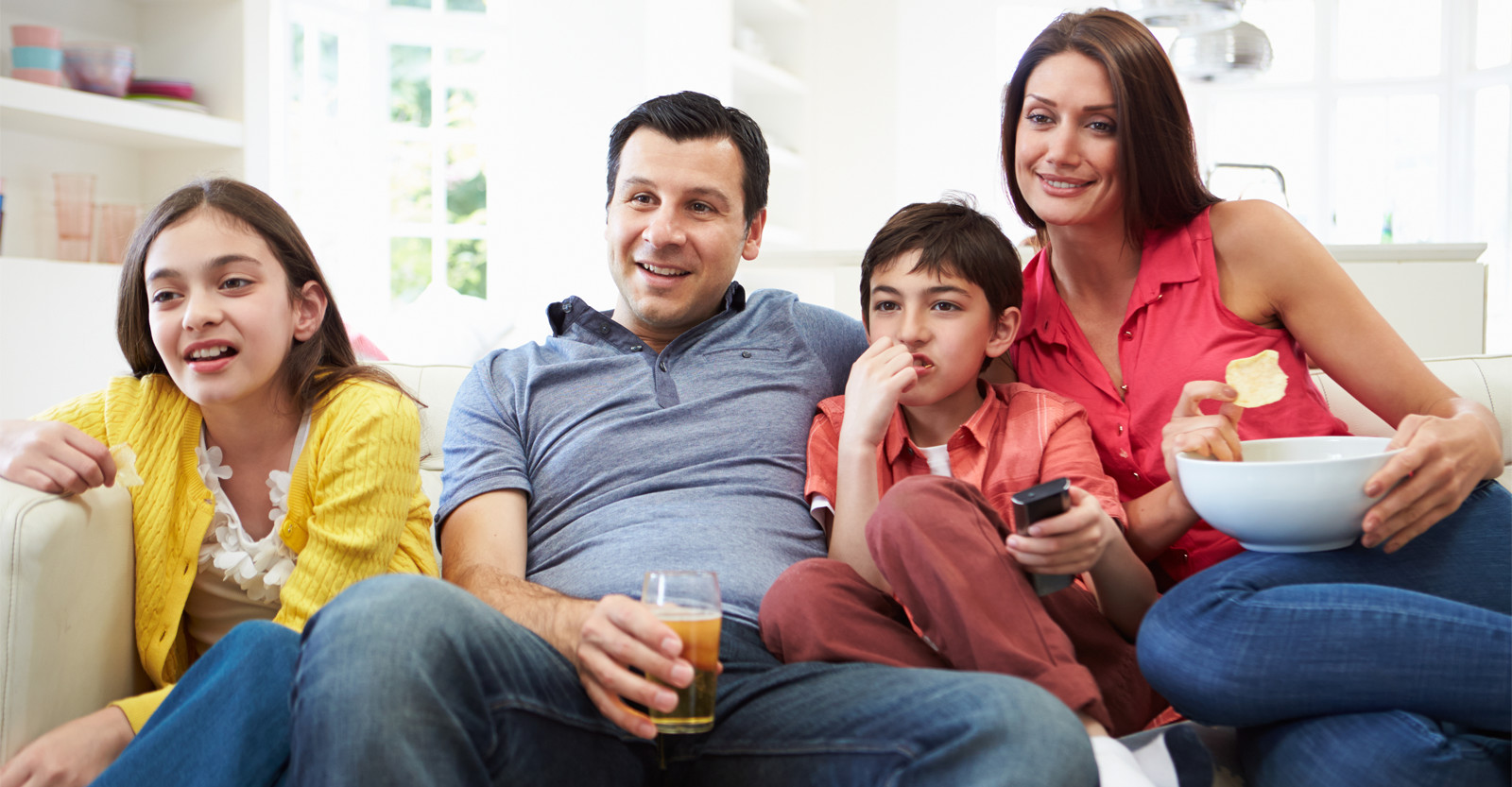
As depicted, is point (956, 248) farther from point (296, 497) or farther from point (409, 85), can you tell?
point (409, 85)

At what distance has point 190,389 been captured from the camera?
1477 mm

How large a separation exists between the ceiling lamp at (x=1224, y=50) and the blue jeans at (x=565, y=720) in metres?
3.67

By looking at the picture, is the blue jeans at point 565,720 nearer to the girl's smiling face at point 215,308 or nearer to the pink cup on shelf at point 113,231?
the girl's smiling face at point 215,308

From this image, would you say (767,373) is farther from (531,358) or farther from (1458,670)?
(1458,670)

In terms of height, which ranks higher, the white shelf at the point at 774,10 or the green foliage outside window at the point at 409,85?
the white shelf at the point at 774,10

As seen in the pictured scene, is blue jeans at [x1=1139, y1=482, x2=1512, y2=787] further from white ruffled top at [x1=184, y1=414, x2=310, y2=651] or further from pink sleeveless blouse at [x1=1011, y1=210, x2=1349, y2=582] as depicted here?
white ruffled top at [x1=184, y1=414, x2=310, y2=651]

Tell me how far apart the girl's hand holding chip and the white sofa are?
2 cm

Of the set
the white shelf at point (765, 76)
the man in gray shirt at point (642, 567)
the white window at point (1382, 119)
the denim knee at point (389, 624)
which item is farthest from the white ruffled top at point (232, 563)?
the white window at point (1382, 119)

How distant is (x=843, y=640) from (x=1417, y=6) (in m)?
7.34

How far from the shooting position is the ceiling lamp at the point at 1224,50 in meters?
4.20

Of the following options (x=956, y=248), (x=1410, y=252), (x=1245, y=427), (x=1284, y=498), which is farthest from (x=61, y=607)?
(x=1410, y=252)

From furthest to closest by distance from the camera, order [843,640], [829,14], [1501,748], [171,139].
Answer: [829,14]
[171,139]
[843,640]
[1501,748]

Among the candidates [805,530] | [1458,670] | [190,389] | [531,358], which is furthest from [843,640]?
[190,389]

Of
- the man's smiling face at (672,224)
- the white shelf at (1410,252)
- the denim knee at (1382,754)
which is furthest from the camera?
the white shelf at (1410,252)
